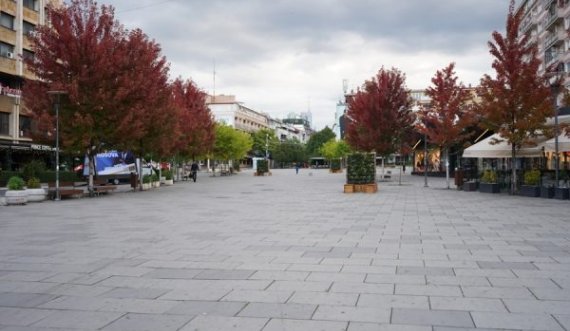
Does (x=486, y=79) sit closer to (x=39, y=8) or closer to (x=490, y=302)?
(x=490, y=302)

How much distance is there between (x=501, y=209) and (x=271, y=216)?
719 cm

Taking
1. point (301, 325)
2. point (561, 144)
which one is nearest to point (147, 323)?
point (301, 325)

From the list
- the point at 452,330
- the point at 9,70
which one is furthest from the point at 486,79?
the point at 9,70

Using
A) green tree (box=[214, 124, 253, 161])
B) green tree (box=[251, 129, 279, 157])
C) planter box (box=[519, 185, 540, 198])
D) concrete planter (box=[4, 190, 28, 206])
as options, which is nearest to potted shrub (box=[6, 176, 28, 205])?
concrete planter (box=[4, 190, 28, 206])

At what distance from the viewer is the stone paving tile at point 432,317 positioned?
4707mm

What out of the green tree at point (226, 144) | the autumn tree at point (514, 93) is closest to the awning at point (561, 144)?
the autumn tree at point (514, 93)

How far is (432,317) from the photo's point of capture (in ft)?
16.0

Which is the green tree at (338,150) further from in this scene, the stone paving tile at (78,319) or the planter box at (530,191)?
the stone paving tile at (78,319)

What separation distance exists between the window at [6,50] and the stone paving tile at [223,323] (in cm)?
4234

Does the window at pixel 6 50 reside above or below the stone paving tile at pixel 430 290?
above

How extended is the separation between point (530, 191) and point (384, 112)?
14390 mm

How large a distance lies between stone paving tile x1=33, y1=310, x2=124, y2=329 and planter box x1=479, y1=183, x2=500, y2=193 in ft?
70.6

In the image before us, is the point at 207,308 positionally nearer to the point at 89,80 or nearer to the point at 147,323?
the point at 147,323

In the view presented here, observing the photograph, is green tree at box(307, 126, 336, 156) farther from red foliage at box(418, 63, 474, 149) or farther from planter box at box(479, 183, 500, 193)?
planter box at box(479, 183, 500, 193)
